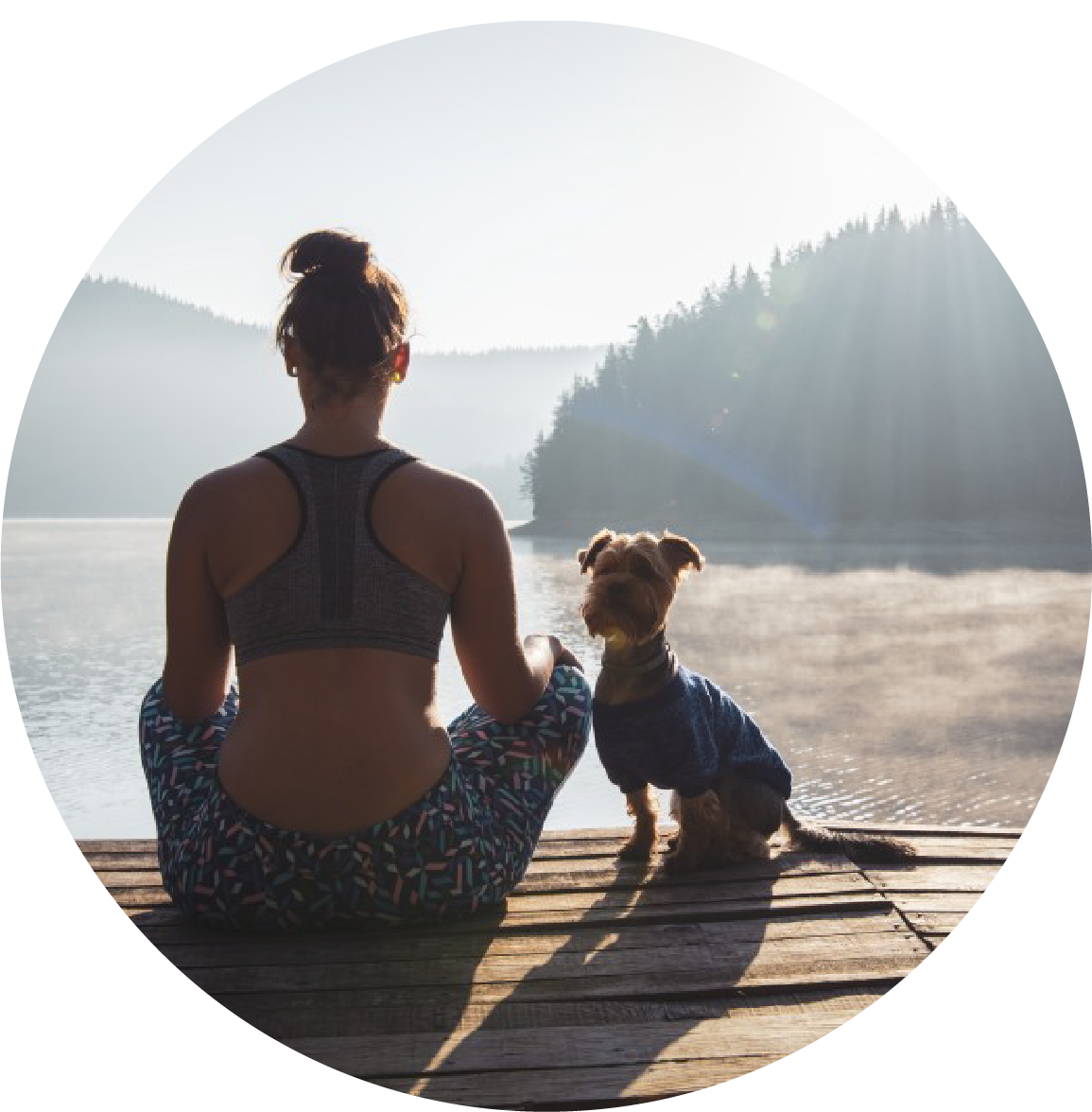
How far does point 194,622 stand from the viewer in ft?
8.79

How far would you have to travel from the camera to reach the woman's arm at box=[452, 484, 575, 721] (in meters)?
2.62

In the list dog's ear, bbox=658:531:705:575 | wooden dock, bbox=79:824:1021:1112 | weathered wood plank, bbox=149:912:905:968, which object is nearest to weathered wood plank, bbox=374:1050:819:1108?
wooden dock, bbox=79:824:1021:1112

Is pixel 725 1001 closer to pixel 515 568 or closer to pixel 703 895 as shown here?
pixel 703 895

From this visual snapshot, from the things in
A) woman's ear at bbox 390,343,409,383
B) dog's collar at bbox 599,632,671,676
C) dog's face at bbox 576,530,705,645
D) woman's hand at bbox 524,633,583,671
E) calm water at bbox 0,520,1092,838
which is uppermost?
woman's ear at bbox 390,343,409,383

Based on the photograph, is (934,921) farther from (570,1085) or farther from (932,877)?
(570,1085)

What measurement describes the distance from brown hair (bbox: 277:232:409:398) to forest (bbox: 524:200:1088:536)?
17.6 m

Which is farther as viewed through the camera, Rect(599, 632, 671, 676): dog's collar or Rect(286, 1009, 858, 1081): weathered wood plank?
Rect(599, 632, 671, 676): dog's collar

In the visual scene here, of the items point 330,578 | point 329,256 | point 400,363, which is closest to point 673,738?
point 330,578

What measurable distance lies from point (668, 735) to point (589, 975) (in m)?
0.99

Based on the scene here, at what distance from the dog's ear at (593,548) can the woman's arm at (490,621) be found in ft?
2.92

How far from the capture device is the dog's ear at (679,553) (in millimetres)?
3666

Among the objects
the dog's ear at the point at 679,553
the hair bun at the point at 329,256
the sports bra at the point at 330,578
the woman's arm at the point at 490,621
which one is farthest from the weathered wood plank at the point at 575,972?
the hair bun at the point at 329,256

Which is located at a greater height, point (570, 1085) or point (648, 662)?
point (648, 662)

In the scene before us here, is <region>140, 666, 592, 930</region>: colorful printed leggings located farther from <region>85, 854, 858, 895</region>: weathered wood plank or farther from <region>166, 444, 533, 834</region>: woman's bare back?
<region>85, 854, 858, 895</region>: weathered wood plank
